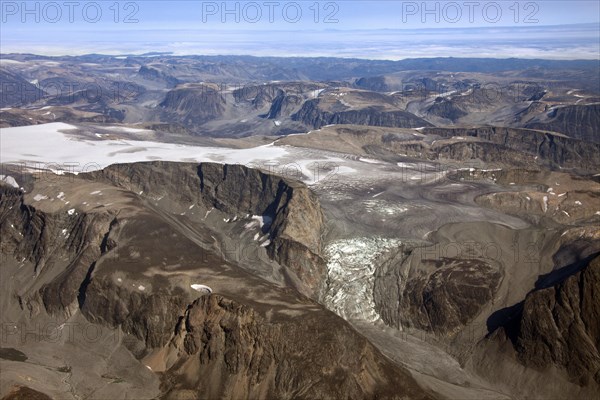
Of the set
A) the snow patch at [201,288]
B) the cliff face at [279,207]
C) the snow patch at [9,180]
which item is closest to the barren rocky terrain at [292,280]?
the snow patch at [201,288]

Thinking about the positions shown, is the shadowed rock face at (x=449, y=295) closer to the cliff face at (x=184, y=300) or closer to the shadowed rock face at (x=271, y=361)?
the cliff face at (x=184, y=300)

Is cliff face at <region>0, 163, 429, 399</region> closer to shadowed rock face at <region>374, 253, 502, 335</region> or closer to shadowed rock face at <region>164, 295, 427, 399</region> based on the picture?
shadowed rock face at <region>164, 295, 427, 399</region>

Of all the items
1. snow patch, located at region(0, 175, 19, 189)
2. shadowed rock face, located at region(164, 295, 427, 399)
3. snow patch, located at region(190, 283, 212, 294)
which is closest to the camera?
shadowed rock face, located at region(164, 295, 427, 399)

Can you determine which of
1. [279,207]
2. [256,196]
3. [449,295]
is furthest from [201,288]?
[256,196]

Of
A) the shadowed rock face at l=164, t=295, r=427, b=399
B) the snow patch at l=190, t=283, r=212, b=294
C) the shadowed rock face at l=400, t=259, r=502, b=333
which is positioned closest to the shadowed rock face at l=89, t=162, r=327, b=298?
the shadowed rock face at l=400, t=259, r=502, b=333


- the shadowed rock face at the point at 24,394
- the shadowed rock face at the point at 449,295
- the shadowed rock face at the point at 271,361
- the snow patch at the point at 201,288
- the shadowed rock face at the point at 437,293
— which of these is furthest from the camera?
the shadowed rock face at the point at 437,293

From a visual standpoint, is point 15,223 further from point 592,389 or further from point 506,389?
point 592,389

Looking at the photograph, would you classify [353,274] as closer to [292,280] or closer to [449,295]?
[292,280]
